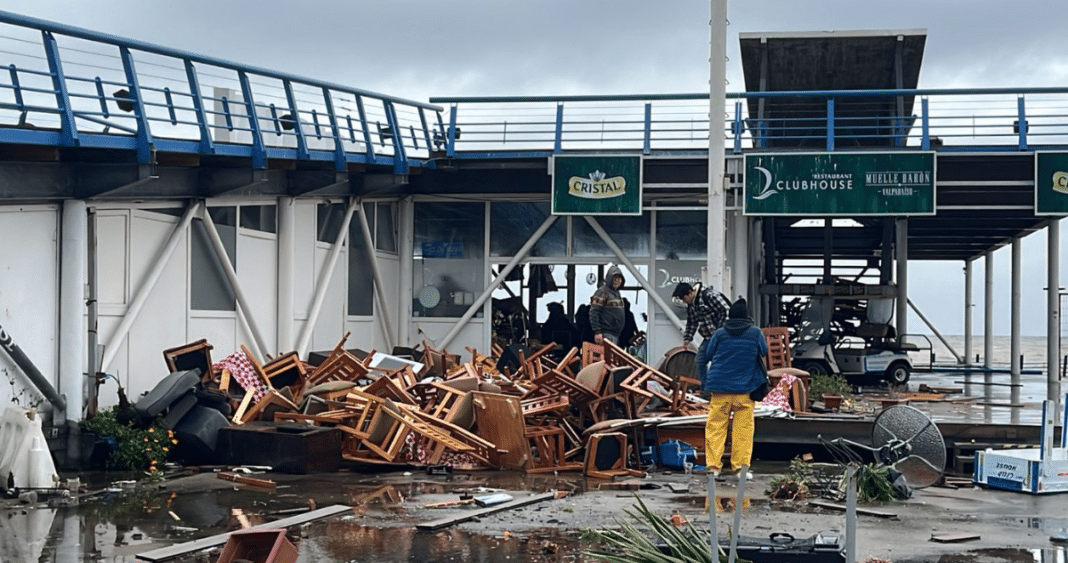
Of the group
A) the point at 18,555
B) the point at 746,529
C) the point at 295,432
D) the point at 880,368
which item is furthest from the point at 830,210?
the point at 18,555

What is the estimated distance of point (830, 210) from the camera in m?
22.0

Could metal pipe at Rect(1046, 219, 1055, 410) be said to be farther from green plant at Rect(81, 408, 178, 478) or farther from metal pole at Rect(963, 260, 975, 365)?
green plant at Rect(81, 408, 178, 478)

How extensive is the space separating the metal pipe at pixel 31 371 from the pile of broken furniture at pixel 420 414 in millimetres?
1040

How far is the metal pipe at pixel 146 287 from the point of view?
50.1 ft

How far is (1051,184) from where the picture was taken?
21859 millimetres

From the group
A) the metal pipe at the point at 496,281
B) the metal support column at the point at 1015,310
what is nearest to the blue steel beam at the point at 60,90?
the metal pipe at the point at 496,281

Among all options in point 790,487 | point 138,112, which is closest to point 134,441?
point 138,112

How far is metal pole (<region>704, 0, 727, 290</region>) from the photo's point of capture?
16391mm

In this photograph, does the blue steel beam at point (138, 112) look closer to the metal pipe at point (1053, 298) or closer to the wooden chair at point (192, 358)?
the wooden chair at point (192, 358)

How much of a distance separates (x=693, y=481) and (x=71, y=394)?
23.1ft

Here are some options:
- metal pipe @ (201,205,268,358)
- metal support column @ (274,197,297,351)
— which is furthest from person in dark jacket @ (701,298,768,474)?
metal support column @ (274,197,297,351)

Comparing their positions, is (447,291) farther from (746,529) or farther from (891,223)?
(746,529)

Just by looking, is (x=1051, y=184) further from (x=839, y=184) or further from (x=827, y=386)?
(x=827, y=386)

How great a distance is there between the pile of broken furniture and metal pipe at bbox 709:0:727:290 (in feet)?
5.60
